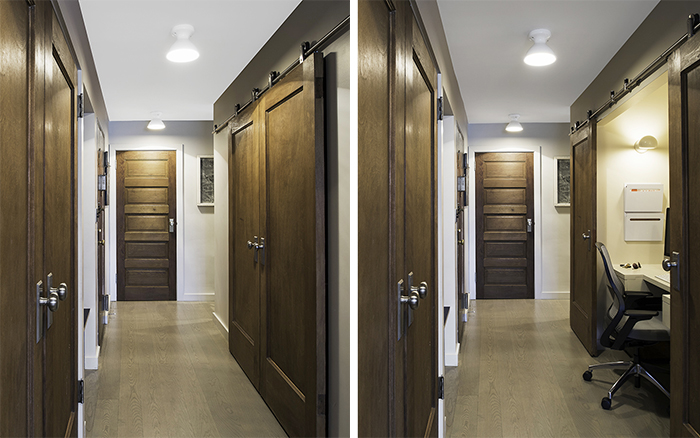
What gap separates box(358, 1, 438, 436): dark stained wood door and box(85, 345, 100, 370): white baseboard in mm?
486

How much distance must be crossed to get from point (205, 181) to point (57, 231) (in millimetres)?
297

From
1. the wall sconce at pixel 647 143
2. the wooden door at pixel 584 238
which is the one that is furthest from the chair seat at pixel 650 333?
the wall sconce at pixel 647 143

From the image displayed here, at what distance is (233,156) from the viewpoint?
86cm

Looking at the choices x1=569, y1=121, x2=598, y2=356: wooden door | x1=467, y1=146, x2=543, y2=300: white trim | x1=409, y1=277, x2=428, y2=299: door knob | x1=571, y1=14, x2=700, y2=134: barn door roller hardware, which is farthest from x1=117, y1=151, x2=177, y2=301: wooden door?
x1=467, y1=146, x2=543, y2=300: white trim

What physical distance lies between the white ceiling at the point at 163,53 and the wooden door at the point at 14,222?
0.11 m

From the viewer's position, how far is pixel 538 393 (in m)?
2.51

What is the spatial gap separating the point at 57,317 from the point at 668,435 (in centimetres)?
233

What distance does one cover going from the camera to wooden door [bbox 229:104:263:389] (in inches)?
33.7

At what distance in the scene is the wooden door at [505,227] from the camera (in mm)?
5109

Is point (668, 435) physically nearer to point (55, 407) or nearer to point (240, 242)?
point (240, 242)

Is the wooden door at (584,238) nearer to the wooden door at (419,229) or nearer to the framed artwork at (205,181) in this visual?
the wooden door at (419,229)

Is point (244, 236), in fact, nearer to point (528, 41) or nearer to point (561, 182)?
point (528, 41)

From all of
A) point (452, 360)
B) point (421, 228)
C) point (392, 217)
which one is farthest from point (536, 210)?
point (392, 217)

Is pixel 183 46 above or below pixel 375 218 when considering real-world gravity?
above
